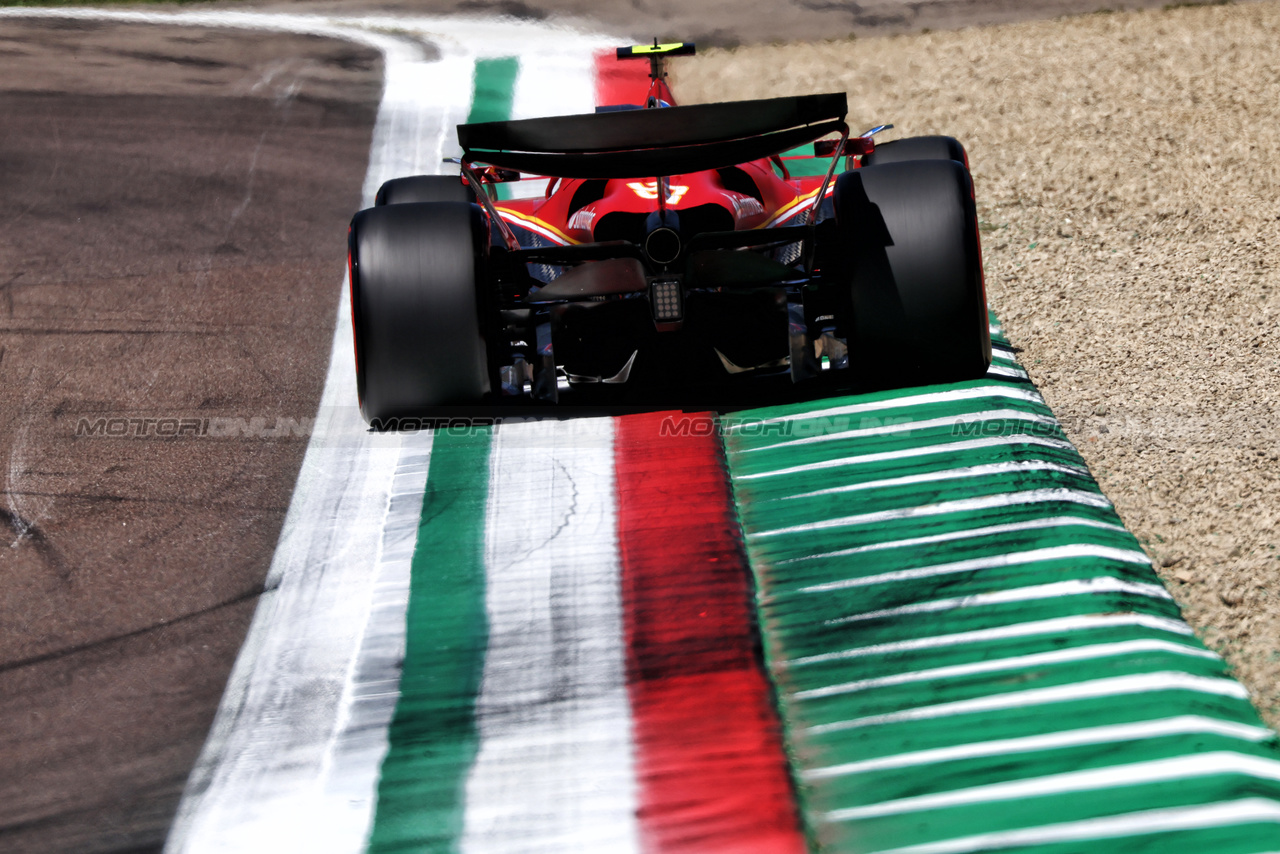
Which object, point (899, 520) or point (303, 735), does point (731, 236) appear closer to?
point (899, 520)

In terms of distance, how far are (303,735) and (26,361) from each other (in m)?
3.83

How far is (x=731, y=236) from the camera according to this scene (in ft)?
A: 15.3

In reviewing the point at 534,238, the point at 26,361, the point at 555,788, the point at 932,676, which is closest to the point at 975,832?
the point at 932,676

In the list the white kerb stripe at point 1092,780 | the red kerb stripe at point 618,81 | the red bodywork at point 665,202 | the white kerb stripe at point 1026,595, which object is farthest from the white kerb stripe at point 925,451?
the red kerb stripe at point 618,81

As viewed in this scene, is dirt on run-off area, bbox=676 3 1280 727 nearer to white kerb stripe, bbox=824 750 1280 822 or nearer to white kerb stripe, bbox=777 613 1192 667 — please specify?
white kerb stripe, bbox=777 613 1192 667

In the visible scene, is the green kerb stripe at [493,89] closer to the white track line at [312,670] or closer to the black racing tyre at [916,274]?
the white track line at [312,670]

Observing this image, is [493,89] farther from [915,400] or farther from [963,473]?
[963,473]

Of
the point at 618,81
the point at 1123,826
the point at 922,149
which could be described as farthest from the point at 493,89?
the point at 1123,826

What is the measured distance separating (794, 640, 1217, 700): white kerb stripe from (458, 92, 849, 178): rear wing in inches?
81.1

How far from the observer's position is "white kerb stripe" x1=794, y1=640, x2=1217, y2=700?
3.72 m

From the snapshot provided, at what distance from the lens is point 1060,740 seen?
3.46m

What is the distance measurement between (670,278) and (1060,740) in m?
2.34

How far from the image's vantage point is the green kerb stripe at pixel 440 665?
141 inches

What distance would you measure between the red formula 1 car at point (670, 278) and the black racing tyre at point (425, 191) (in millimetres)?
1045
